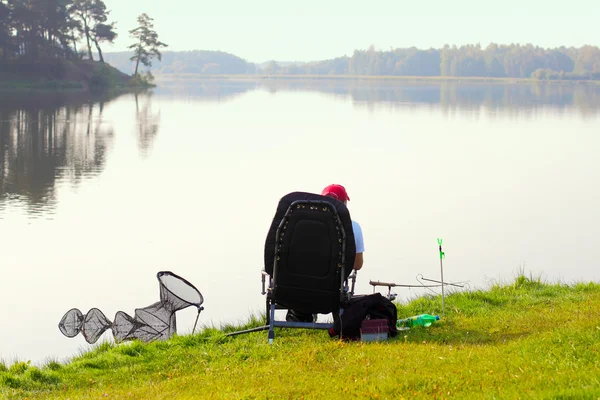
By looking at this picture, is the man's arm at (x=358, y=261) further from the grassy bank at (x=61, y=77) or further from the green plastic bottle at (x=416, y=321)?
the grassy bank at (x=61, y=77)

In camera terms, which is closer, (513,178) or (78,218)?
(78,218)

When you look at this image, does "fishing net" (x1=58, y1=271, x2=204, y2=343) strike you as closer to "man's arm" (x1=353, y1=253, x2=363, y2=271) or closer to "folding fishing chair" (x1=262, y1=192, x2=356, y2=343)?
"folding fishing chair" (x1=262, y1=192, x2=356, y2=343)

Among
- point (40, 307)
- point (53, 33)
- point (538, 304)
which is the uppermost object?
point (53, 33)

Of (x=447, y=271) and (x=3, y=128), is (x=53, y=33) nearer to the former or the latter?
(x=3, y=128)

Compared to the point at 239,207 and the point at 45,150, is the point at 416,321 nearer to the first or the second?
the point at 239,207

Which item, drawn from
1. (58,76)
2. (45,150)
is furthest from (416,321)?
(58,76)

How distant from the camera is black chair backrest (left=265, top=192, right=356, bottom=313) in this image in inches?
273

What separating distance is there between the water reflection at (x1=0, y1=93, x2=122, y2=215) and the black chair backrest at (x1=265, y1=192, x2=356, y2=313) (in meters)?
11.4

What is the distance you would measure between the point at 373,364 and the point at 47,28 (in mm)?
84999

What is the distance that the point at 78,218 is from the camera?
662 inches

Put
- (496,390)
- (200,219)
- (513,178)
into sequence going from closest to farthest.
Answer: (496,390) → (200,219) → (513,178)

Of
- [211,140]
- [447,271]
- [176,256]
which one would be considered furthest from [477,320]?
[211,140]

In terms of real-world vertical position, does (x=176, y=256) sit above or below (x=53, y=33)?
below

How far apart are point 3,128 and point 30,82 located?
45513 mm
